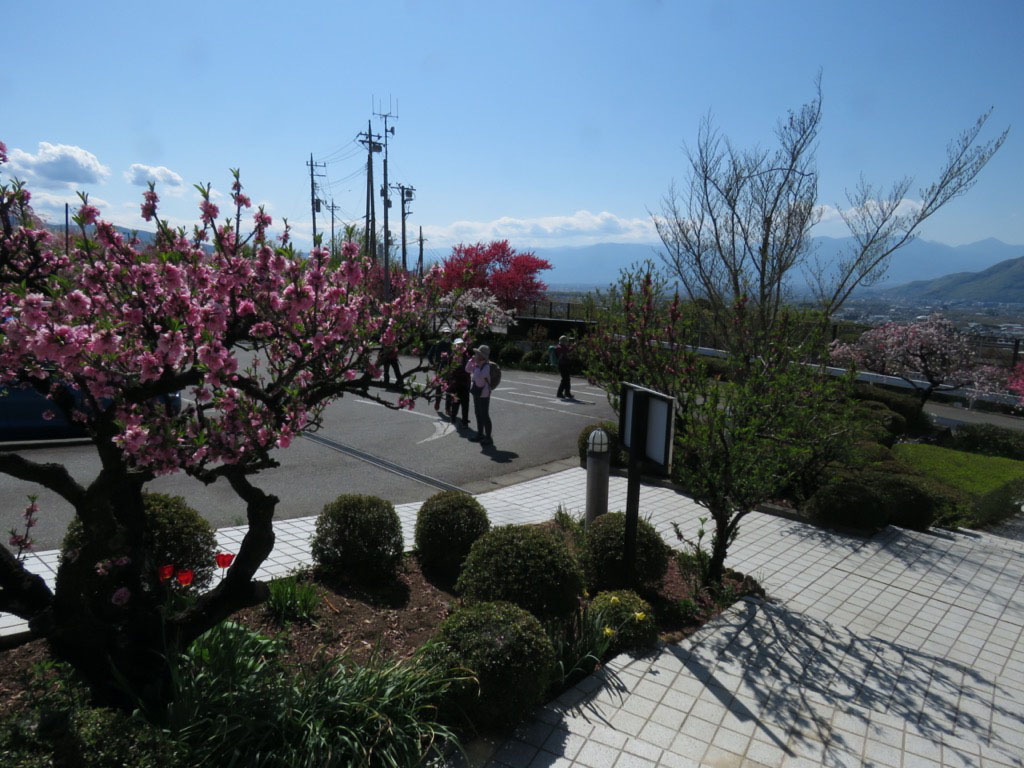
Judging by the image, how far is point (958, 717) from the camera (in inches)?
181

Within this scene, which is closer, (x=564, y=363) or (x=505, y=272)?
(x=564, y=363)

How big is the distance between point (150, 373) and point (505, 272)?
3768 cm

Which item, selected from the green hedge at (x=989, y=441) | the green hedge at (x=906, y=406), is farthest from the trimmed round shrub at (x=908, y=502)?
the green hedge at (x=906, y=406)

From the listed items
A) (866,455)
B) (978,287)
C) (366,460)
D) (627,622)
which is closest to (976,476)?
(866,455)

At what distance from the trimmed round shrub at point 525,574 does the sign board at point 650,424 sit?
1.13 meters

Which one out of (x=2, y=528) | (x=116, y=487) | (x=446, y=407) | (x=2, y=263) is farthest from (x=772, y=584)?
(x=446, y=407)

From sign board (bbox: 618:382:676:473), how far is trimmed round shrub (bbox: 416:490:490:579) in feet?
5.05

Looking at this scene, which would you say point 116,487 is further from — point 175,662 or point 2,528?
point 2,528

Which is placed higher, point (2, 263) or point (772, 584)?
point (2, 263)

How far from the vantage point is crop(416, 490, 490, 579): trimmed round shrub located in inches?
242

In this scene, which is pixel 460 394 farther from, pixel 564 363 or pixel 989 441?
pixel 989 441

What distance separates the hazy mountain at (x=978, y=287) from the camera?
161m

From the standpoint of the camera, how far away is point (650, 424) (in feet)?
19.1

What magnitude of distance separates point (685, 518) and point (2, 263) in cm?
774
